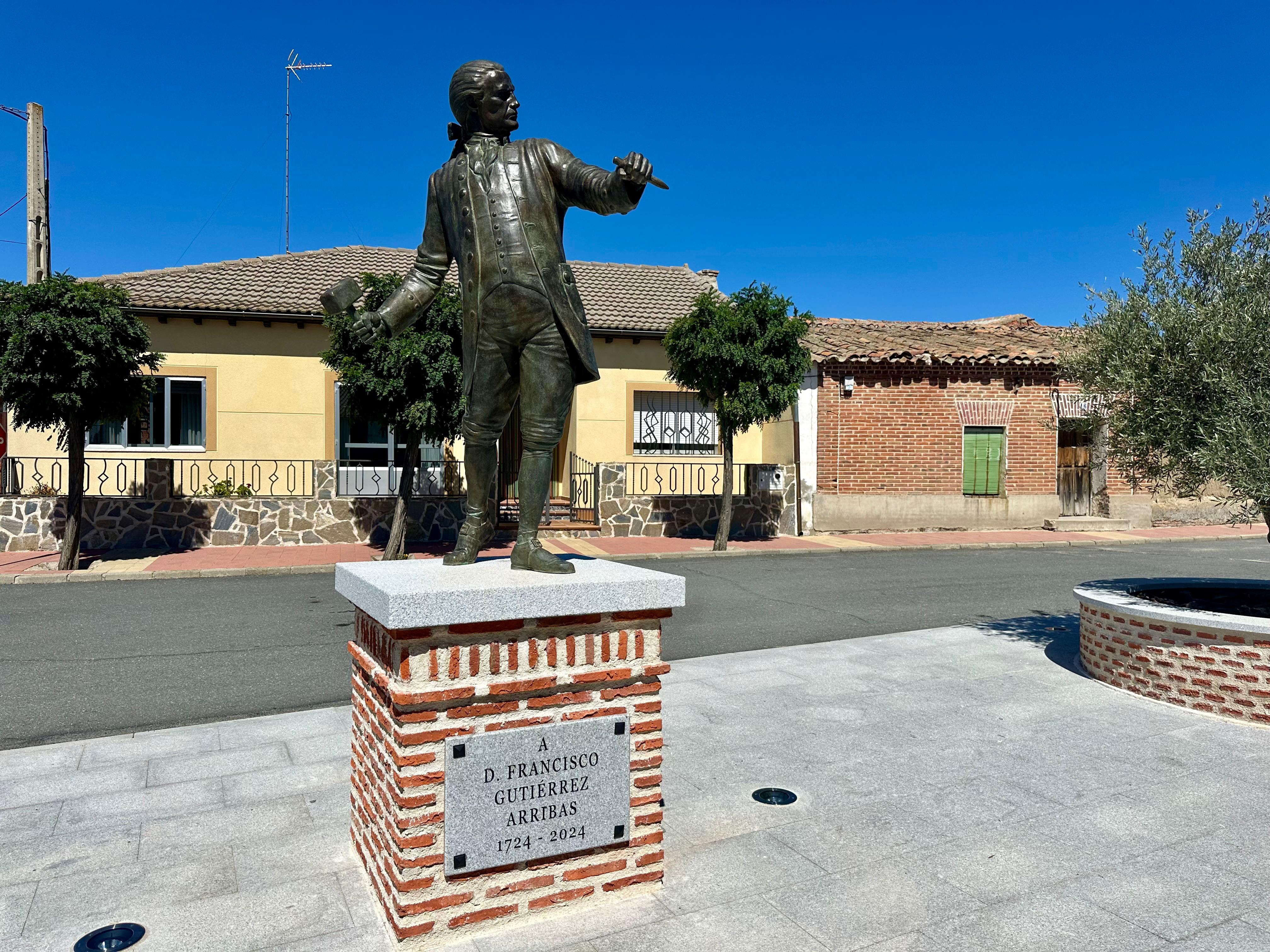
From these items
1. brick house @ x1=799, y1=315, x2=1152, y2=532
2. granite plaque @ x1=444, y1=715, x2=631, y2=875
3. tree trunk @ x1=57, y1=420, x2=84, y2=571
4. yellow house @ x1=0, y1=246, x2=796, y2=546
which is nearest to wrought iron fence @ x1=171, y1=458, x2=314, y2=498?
yellow house @ x1=0, y1=246, x2=796, y2=546

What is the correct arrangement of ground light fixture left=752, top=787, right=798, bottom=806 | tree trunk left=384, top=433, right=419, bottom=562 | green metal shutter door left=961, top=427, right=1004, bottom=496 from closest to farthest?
ground light fixture left=752, top=787, right=798, bottom=806 → tree trunk left=384, top=433, right=419, bottom=562 → green metal shutter door left=961, top=427, right=1004, bottom=496

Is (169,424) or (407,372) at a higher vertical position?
(407,372)

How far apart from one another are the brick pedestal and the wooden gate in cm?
1952

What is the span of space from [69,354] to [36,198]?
13.8 feet

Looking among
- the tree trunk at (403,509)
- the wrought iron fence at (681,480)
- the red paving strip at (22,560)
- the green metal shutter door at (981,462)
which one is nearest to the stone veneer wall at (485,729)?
the tree trunk at (403,509)

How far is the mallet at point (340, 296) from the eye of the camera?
3.53 meters

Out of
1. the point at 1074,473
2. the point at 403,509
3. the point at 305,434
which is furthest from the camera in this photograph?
the point at 1074,473

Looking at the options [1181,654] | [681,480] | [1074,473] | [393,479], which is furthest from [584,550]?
[1074,473]

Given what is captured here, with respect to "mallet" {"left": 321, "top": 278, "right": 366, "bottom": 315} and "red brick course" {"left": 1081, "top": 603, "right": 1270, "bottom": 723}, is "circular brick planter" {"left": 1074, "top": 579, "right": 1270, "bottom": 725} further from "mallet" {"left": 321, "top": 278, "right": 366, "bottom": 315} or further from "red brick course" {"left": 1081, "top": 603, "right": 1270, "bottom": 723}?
"mallet" {"left": 321, "top": 278, "right": 366, "bottom": 315}

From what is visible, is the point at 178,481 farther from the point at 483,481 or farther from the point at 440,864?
the point at 440,864

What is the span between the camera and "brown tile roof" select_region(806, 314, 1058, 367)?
18.6 meters

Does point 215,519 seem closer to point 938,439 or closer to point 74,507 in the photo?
point 74,507

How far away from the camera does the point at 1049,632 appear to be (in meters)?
8.04

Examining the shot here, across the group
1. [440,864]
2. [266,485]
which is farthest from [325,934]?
[266,485]
